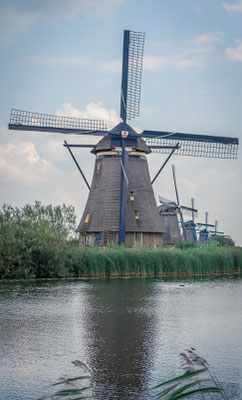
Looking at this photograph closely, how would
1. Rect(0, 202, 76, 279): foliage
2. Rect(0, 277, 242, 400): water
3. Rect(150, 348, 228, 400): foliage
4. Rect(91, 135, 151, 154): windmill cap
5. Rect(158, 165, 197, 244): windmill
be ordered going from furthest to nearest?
Rect(158, 165, 197, 244): windmill
Rect(91, 135, 151, 154): windmill cap
Rect(0, 202, 76, 279): foliage
Rect(0, 277, 242, 400): water
Rect(150, 348, 228, 400): foliage

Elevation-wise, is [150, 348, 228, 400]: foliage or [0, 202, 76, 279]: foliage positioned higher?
[0, 202, 76, 279]: foliage

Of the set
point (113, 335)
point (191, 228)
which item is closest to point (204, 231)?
point (191, 228)

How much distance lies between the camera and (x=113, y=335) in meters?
10.0

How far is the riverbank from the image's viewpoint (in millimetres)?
21016

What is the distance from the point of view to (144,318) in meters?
12.0

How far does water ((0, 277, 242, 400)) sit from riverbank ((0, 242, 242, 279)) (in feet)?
9.29

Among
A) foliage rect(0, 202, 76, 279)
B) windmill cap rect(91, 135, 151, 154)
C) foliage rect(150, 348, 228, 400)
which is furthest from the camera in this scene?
windmill cap rect(91, 135, 151, 154)

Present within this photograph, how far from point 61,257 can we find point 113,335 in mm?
11578

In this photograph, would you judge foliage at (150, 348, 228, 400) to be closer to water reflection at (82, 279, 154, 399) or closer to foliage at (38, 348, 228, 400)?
foliage at (38, 348, 228, 400)

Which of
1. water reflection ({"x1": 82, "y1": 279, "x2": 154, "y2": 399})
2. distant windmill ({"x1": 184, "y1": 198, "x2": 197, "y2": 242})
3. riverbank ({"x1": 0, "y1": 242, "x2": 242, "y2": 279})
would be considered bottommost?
water reflection ({"x1": 82, "y1": 279, "x2": 154, "y2": 399})

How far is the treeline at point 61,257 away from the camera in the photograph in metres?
20.5

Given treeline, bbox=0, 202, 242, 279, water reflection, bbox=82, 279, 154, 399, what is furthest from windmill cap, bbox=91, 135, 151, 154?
water reflection, bbox=82, 279, 154, 399

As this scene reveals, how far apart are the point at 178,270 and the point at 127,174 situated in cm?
648

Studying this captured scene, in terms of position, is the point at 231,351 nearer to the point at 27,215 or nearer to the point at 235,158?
the point at 27,215
